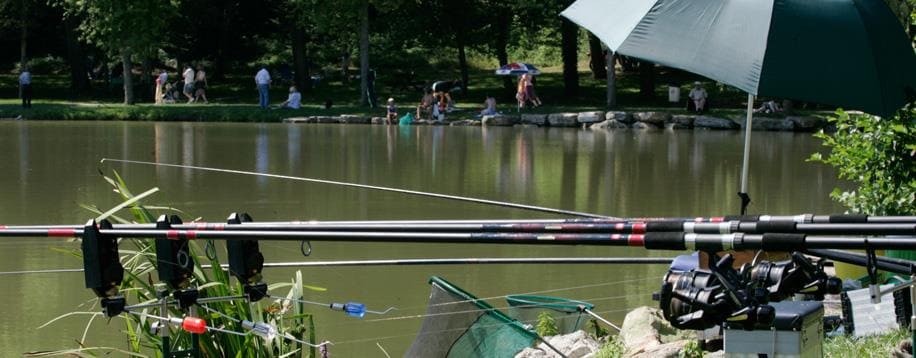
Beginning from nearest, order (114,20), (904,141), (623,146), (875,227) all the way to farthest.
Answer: (875,227), (904,141), (623,146), (114,20)

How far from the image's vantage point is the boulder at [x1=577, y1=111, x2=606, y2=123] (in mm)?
31703

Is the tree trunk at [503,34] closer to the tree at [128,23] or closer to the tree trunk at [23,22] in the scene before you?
the tree at [128,23]

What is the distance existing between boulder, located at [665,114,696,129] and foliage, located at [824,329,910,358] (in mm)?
25417

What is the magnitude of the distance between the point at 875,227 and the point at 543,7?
115 feet

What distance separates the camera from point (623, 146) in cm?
2470

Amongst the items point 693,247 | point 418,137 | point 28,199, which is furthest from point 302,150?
point 693,247

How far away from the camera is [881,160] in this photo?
772cm

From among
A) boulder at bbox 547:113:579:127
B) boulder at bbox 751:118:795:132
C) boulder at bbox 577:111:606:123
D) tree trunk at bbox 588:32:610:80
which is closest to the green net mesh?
boulder at bbox 751:118:795:132

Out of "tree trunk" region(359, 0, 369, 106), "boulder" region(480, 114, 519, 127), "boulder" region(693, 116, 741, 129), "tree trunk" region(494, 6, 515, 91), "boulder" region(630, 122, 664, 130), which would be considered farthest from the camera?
"tree trunk" region(494, 6, 515, 91)

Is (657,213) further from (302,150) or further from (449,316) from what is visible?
(302,150)

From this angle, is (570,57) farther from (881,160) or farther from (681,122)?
(881,160)

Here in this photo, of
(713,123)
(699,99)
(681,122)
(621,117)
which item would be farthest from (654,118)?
(699,99)

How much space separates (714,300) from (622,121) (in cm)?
2826

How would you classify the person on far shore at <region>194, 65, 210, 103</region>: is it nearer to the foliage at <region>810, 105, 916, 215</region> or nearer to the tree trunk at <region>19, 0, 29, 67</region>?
the tree trunk at <region>19, 0, 29, 67</region>
